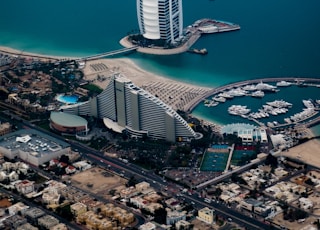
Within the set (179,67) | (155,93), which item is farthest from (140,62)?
(155,93)

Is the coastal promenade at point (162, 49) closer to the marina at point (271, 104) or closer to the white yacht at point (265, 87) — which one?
the marina at point (271, 104)

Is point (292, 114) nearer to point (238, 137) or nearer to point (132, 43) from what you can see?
point (238, 137)

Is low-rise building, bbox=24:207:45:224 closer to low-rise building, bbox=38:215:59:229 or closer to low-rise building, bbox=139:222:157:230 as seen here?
low-rise building, bbox=38:215:59:229

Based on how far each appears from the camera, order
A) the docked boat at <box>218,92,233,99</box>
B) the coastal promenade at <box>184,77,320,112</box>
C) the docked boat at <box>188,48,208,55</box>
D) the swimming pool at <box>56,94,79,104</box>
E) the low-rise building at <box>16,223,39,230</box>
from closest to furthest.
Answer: the low-rise building at <box>16,223,39,230</box>, the swimming pool at <box>56,94,79,104</box>, the docked boat at <box>218,92,233,99</box>, the coastal promenade at <box>184,77,320,112</box>, the docked boat at <box>188,48,208,55</box>

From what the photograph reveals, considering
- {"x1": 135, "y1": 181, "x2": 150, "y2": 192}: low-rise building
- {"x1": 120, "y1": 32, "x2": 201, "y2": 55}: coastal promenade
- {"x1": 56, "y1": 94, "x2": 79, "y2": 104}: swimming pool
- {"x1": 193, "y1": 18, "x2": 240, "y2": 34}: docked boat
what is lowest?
{"x1": 135, "y1": 181, "x2": 150, "y2": 192}: low-rise building

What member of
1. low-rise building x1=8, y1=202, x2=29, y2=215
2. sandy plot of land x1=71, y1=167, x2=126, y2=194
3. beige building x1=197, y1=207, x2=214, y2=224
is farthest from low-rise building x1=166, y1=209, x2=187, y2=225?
low-rise building x1=8, y1=202, x2=29, y2=215

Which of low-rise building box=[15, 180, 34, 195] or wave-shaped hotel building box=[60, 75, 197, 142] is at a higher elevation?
wave-shaped hotel building box=[60, 75, 197, 142]

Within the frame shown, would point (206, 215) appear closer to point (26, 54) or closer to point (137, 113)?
point (137, 113)
